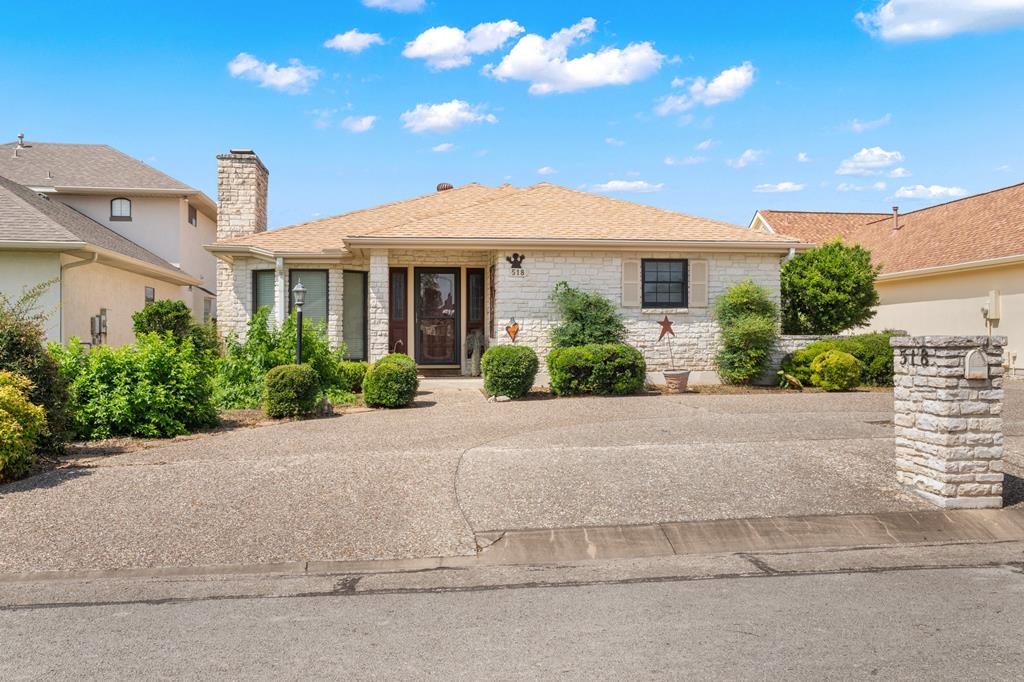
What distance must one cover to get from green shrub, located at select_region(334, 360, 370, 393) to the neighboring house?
6.95 feet

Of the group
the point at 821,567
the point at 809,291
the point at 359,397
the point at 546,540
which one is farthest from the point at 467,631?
the point at 809,291

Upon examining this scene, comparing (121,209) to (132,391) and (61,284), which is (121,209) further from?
(132,391)

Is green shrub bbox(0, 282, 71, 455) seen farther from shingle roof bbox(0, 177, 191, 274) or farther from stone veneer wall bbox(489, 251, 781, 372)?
stone veneer wall bbox(489, 251, 781, 372)

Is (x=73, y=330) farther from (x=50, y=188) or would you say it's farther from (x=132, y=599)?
(x=132, y=599)

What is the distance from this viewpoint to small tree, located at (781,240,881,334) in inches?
725

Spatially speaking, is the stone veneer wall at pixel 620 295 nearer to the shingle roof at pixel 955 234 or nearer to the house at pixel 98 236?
the shingle roof at pixel 955 234

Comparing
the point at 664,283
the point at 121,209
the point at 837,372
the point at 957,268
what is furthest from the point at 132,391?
the point at 957,268

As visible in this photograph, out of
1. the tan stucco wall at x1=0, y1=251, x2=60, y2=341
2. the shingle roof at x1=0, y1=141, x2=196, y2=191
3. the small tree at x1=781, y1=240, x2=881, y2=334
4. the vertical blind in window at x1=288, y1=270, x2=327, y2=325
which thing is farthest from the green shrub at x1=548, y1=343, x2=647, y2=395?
the shingle roof at x1=0, y1=141, x2=196, y2=191

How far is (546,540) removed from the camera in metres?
6.22

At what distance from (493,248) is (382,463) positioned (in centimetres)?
804

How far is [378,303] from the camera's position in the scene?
16.0m

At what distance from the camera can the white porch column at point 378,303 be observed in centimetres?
1584

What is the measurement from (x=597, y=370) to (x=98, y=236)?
14.1m

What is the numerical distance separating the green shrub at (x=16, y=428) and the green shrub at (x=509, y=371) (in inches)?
272
